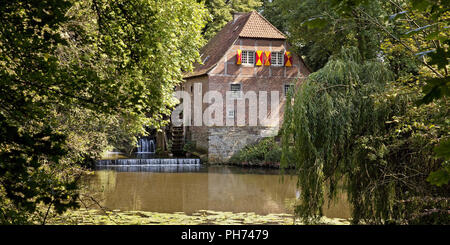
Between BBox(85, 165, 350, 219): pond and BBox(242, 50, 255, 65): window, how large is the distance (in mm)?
5914

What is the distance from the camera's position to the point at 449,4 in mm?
1719

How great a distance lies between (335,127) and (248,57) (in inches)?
692

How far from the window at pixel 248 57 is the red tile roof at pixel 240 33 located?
88cm

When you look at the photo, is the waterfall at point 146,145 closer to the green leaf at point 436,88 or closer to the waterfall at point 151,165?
the waterfall at point 151,165

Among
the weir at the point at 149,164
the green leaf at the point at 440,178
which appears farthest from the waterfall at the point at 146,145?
the green leaf at the point at 440,178

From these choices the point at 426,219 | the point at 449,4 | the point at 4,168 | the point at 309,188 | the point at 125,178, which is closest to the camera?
the point at 449,4

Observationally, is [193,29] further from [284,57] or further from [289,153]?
[284,57]

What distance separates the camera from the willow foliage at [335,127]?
7117 mm

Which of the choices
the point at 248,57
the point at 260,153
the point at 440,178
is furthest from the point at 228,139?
the point at 440,178

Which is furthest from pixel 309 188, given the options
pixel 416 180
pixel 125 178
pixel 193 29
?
pixel 125 178

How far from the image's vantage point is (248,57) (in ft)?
80.2

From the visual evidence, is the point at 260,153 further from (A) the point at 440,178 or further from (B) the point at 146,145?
(A) the point at 440,178
